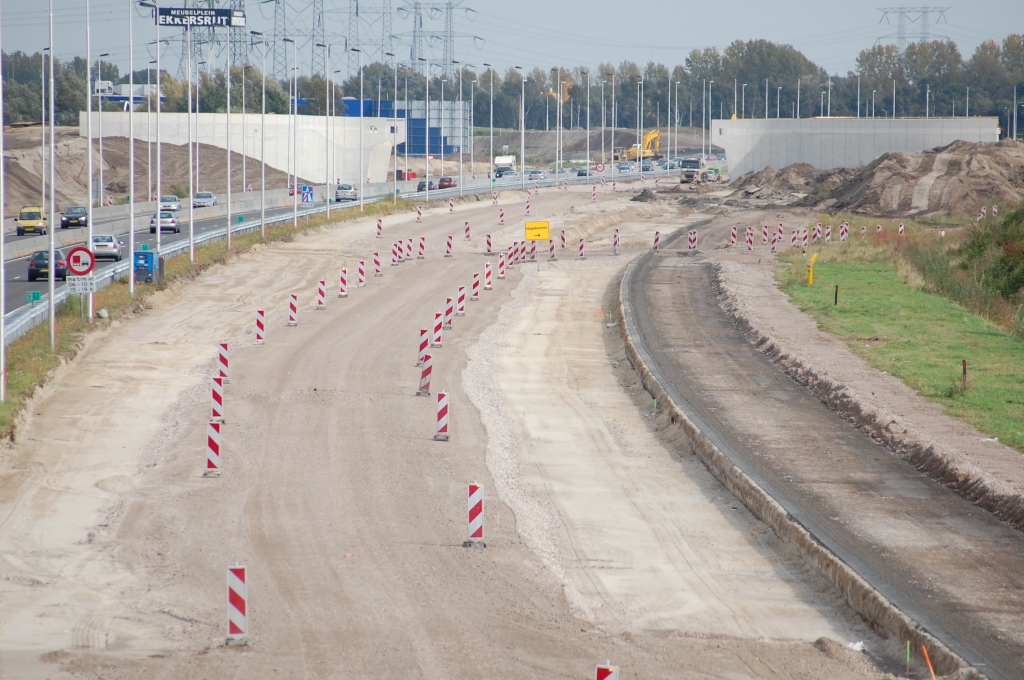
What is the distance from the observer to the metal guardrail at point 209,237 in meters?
29.1

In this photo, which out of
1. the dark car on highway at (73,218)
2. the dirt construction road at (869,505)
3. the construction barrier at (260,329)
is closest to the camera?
the dirt construction road at (869,505)

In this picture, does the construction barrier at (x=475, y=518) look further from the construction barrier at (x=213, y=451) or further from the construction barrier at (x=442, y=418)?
the construction barrier at (x=442, y=418)

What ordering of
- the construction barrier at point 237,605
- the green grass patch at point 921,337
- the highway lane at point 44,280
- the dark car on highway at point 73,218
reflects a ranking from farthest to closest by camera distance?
the dark car on highway at point 73,218 → the highway lane at point 44,280 → the green grass patch at point 921,337 → the construction barrier at point 237,605

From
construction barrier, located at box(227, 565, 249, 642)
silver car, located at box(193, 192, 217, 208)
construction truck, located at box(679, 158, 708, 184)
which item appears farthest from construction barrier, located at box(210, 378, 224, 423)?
construction truck, located at box(679, 158, 708, 184)

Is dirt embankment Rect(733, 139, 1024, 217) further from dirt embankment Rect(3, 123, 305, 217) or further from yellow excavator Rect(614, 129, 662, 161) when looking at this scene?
yellow excavator Rect(614, 129, 662, 161)

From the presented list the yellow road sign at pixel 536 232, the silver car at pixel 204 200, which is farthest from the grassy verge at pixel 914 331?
the silver car at pixel 204 200

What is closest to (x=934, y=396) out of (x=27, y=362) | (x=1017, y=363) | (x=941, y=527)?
(x=1017, y=363)

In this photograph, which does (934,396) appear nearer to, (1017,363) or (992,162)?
(1017,363)

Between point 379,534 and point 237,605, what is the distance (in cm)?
390

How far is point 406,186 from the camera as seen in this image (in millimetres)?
96125

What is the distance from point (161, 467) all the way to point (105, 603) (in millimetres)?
6086

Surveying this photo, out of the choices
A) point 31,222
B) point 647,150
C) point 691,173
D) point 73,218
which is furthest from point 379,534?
point 647,150

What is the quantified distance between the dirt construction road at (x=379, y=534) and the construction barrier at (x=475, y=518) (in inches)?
9.5

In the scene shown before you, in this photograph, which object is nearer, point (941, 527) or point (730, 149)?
point (941, 527)
